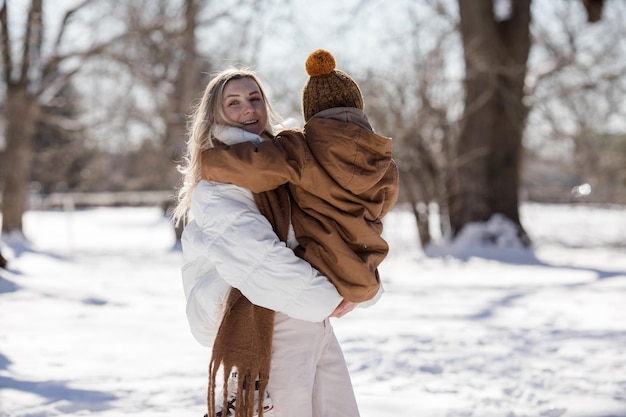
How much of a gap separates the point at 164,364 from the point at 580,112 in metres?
13.2

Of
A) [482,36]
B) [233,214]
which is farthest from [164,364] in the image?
[482,36]

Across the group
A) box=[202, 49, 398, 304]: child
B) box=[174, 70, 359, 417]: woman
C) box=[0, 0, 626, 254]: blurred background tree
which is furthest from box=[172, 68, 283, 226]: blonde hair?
box=[0, 0, 626, 254]: blurred background tree

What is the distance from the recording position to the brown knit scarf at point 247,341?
197 cm

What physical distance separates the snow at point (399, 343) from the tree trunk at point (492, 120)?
1.69 metres

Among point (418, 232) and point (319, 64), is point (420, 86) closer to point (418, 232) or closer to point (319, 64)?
point (418, 232)

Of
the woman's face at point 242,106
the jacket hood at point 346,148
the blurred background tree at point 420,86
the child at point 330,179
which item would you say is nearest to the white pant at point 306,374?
Result: the child at point 330,179

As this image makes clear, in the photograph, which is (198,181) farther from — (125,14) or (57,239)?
(57,239)

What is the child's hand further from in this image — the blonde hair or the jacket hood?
the blonde hair

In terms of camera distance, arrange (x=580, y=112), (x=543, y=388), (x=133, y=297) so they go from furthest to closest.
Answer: (x=580, y=112) < (x=133, y=297) < (x=543, y=388)

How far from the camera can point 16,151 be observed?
44.7ft

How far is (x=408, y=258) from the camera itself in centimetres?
1047

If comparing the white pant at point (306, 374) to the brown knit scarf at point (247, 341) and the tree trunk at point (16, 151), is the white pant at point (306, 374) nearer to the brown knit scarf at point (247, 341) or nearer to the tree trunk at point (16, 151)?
the brown knit scarf at point (247, 341)

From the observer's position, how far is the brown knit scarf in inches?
77.5

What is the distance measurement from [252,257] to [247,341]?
0.25 m
